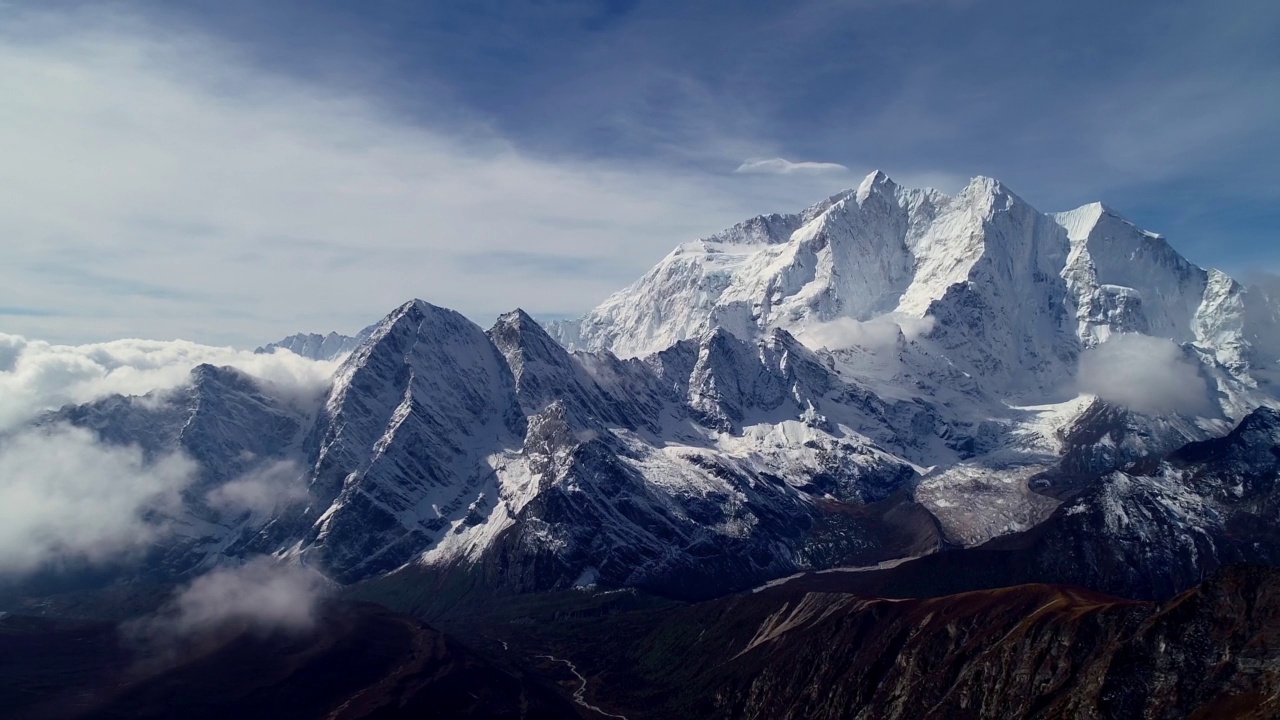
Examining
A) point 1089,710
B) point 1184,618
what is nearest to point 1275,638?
point 1184,618

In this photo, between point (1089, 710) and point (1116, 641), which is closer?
point (1089, 710)

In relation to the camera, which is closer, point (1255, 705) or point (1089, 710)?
point (1255, 705)

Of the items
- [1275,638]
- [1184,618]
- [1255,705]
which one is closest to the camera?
[1255,705]

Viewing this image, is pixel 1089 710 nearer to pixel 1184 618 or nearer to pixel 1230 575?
pixel 1184 618

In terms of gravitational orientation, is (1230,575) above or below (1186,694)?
above

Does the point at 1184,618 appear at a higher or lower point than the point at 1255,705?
higher

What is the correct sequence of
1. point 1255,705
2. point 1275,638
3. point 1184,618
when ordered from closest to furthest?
point 1255,705 → point 1275,638 → point 1184,618

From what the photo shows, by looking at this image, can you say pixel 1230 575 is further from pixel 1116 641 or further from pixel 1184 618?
pixel 1116 641

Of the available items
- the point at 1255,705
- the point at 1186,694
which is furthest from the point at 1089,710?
the point at 1255,705
